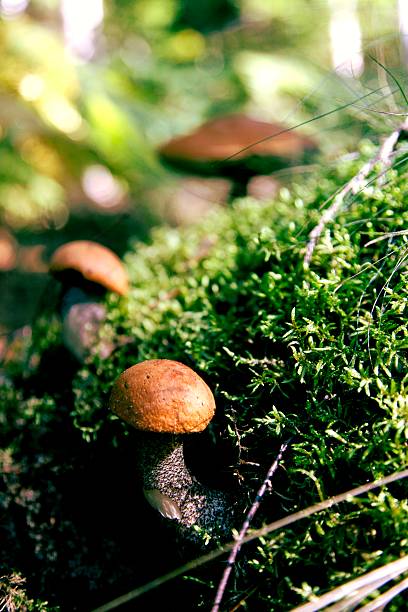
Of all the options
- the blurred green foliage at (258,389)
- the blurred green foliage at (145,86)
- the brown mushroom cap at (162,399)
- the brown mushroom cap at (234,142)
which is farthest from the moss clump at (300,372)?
the brown mushroom cap at (234,142)

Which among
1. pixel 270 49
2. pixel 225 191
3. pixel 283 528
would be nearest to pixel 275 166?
pixel 225 191

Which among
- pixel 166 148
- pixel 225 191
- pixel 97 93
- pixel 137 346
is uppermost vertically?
pixel 97 93

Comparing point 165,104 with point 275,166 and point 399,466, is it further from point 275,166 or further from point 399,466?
point 399,466

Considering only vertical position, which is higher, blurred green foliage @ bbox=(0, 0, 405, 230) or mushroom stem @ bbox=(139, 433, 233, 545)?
blurred green foliage @ bbox=(0, 0, 405, 230)

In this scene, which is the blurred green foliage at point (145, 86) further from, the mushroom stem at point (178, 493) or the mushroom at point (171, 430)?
the mushroom stem at point (178, 493)

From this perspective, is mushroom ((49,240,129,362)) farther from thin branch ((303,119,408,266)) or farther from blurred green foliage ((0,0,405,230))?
blurred green foliage ((0,0,405,230))

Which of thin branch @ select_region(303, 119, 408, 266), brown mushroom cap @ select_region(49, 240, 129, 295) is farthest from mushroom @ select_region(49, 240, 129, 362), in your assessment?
thin branch @ select_region(303, 119, 408, 266)
